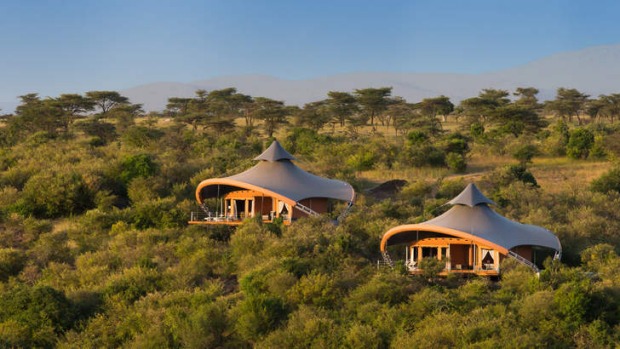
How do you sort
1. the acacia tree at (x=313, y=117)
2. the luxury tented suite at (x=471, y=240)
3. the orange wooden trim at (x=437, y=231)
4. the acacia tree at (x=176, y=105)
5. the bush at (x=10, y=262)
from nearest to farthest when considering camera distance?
the orange wooden trim at (x=437, y=231)
the luxury tented suite at (x=471, y=240)
the bush at (x=10, y=262)
the acacia tree at (x=313, y=117)
the acacia tree at (x=176, y=105)

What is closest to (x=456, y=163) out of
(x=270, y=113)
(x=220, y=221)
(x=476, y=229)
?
(x=220, y=221)

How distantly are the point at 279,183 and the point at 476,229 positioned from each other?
409 inches

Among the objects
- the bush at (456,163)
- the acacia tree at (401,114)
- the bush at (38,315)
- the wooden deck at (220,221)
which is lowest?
the bush at (38,315)

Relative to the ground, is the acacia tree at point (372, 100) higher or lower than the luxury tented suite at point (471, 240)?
higher

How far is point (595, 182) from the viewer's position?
155 ft

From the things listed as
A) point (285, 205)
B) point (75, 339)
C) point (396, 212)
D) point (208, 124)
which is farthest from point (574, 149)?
point (75, 339)

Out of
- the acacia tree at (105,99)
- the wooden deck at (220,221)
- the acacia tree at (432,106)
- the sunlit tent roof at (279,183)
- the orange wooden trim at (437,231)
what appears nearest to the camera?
the orange wooden trim at (437,231)

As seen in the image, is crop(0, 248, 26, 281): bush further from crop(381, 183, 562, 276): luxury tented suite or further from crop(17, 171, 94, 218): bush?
crop(381, 183, 562, 276): luxury tented suite

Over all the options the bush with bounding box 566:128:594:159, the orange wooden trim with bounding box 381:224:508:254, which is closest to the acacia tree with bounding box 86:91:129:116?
the bush with bounding box 566:128:594:159

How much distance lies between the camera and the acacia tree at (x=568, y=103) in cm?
8769

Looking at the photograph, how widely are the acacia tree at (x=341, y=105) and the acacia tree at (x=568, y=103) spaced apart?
67.6 feet

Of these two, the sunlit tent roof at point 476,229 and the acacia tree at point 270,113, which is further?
the acacia tree at point 270,113

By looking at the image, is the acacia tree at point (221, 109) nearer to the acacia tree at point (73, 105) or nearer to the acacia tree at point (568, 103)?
the acacia tree at point (73, 105)

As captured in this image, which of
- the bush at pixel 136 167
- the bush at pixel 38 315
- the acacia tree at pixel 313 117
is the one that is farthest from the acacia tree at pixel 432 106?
the bush at pixel 38 315
